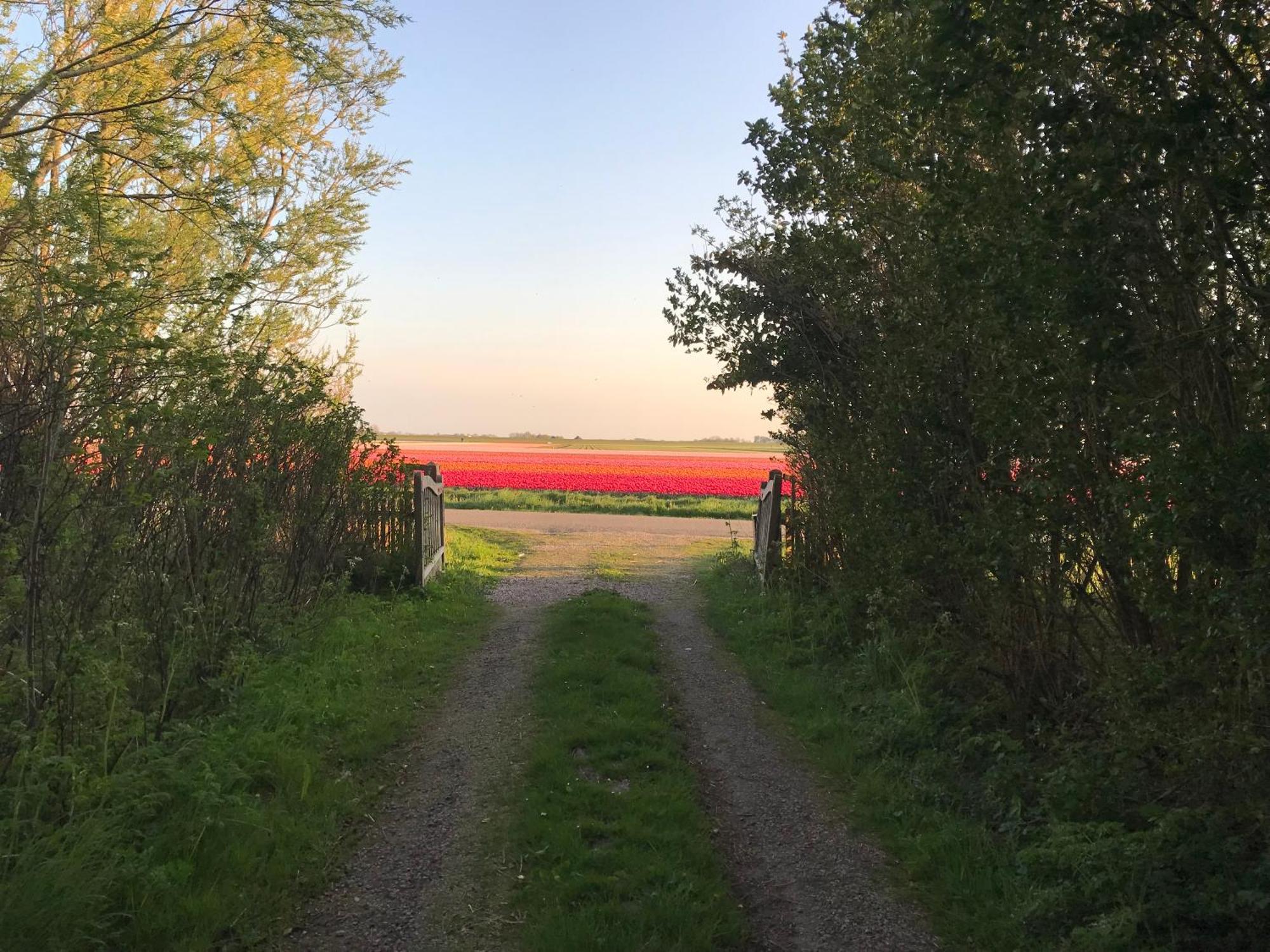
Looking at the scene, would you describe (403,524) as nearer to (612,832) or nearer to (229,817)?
(229,817)

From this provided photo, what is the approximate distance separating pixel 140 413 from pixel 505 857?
9.90ft

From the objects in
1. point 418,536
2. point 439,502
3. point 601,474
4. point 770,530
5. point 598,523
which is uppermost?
point 601,474

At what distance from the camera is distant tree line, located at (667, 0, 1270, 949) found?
3299 mm

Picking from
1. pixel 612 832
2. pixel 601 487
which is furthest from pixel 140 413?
pixel 601 487

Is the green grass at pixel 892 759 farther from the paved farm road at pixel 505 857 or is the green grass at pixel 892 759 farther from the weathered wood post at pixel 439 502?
the weathered wood post at pixel 439 502

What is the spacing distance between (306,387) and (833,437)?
528 centimetres

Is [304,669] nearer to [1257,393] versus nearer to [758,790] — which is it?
[758,790]

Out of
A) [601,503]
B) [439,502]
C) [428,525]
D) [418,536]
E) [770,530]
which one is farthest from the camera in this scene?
[601,503]

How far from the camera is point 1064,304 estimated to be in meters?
3.58

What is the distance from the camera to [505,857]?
4.52 metres

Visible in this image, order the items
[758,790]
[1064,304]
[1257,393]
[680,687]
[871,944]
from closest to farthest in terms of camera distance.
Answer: [1257,393], [1064,304], [871,944], [758,790], [680,687]

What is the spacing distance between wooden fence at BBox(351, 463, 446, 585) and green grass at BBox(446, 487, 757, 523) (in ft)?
44.7

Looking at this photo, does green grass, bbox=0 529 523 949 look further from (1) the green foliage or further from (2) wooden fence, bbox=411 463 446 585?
(2) wooden fence, bbox=411 463 446 585

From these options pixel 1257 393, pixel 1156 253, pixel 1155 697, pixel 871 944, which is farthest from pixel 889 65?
pixel 871 944
